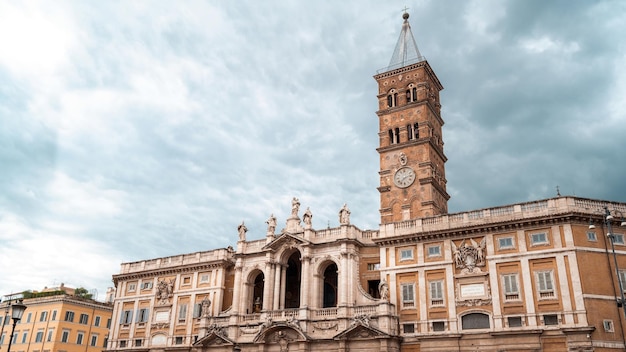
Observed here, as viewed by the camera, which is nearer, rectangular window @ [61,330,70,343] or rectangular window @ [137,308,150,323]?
rectangular window @ [137,308,150,323]

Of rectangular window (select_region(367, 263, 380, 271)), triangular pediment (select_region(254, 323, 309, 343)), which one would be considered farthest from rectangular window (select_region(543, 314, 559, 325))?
triangular pediment (select_region(254, 323, 309, 343))

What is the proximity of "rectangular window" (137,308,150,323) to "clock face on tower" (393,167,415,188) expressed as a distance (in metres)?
30.3

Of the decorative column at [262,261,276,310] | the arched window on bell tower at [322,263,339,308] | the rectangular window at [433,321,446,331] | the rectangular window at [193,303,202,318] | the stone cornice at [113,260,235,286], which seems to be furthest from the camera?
the stone cornice at [113,260,235,286]

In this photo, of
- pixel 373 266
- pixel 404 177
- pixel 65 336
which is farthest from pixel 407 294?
pixel 65 336

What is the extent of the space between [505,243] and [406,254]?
26.7 feet

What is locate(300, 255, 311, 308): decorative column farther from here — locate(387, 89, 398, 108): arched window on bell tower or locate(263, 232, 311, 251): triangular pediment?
locate(387, 89, 398, 108): arched window on bell tower

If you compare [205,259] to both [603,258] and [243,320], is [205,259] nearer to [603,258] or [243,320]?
[243,320]

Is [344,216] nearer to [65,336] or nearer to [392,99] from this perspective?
[392,99]

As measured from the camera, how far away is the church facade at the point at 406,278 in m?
38.4

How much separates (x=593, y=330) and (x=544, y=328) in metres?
3.10

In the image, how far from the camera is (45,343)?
69.0m

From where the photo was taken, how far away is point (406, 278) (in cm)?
4441

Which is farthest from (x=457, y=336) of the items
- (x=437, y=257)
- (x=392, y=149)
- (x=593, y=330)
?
(x=392, y=149)

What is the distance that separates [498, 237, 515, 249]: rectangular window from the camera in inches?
1628
